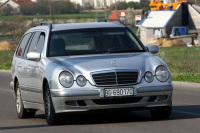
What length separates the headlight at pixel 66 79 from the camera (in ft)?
28.2

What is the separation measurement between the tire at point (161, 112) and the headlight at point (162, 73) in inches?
20.2

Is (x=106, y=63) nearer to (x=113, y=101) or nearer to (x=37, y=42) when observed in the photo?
(x=113, y=101)

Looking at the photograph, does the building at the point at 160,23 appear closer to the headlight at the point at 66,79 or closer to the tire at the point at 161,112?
the tire at the point at 161,112

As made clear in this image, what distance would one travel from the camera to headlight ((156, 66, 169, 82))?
8.82 metres

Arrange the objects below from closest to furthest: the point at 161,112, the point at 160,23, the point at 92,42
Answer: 1. the point at 161,112
2. the point at 92,42
3. the point at 160,23

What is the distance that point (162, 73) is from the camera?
29.0ft

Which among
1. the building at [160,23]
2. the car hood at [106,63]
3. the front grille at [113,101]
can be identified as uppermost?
the car hood at [106,63]

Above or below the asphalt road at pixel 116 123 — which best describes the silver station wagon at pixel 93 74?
above

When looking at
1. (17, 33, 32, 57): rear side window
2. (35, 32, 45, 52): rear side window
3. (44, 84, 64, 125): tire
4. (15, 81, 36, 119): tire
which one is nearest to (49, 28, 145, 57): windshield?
(35, 32, 45, 52): rear side window

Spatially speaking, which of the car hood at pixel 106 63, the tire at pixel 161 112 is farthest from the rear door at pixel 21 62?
the tire at pixel 161 112

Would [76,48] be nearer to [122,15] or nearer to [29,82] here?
[29,82]

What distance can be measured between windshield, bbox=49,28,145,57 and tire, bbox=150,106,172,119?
1.16 m

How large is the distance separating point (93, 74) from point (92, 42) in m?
1.44

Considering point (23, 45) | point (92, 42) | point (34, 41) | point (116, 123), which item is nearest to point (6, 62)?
point (23, 45)
